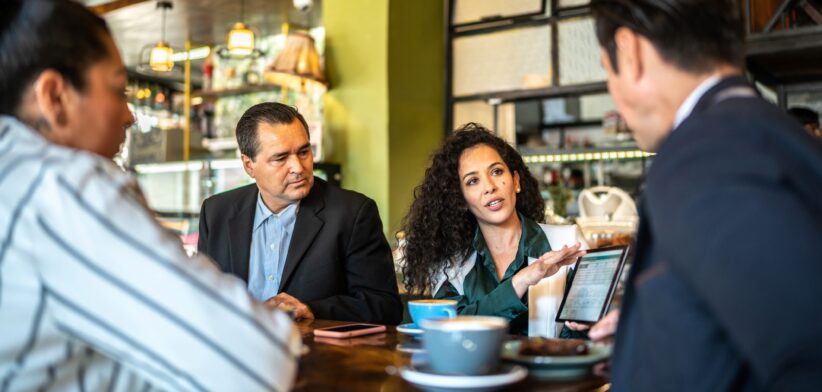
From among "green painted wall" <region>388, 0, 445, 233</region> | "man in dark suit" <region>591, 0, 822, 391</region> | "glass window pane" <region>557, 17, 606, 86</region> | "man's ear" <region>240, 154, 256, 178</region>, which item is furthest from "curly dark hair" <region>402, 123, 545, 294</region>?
"glass window pane" <region>557, 17, 606, 86</region>

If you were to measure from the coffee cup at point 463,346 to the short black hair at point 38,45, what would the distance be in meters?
0.61

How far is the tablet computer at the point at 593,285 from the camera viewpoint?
58.2 inches

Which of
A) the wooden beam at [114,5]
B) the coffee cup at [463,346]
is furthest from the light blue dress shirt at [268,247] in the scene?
the wooden beam at [114,5]

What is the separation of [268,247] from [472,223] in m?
0.74

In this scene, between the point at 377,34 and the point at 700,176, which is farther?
the point at 377,34

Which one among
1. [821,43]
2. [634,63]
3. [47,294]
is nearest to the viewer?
[47,294]

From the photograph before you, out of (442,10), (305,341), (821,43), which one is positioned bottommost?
(305,341)

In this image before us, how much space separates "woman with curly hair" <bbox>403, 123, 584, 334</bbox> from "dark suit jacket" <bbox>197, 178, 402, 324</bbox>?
117 mm

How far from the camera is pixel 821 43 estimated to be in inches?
172

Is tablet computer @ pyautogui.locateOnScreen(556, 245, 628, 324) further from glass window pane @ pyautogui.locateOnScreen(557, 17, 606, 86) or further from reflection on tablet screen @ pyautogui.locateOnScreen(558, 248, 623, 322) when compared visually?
glass window pane @ pyautogui.locateOnScreen(557, 17, 606, 86)

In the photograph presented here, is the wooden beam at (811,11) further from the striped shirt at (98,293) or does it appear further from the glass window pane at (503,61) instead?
the striped shirt at (98,293)

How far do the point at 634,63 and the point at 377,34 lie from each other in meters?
4.64

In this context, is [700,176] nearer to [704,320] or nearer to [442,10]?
[704,320]

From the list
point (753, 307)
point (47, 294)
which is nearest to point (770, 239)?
point (753, 307)
